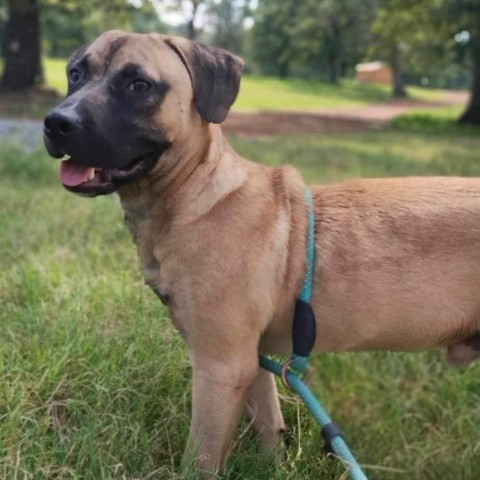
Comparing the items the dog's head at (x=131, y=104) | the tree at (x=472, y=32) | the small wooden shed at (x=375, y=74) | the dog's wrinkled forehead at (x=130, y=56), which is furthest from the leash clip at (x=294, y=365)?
the small wooden shed at (x=375, y=74)

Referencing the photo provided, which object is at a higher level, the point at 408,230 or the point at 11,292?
the point at 408,230

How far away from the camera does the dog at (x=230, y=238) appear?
91.2 inches

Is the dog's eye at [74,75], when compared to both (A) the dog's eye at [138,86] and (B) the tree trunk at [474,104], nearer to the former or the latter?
(A) the dog's eye at [138,86]

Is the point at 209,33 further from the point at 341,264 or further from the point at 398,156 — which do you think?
the point at 341,264

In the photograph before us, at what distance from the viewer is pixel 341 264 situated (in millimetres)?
2449

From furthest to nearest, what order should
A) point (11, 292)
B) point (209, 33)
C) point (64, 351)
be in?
point (209, 33) → point (11, 292) → point (64, 351)

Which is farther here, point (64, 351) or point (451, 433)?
point (451, 433)

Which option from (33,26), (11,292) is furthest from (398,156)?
(33,26)

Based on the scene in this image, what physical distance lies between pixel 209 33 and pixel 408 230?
225 ft

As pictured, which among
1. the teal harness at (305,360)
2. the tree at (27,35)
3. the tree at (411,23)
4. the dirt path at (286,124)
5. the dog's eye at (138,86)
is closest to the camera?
the dog's eye at (138,86)

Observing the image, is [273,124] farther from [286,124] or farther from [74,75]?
[74,75]

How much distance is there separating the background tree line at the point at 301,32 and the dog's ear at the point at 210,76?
1502 centimetres

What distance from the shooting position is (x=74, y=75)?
2.46m

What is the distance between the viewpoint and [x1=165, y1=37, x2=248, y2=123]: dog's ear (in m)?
2.40
